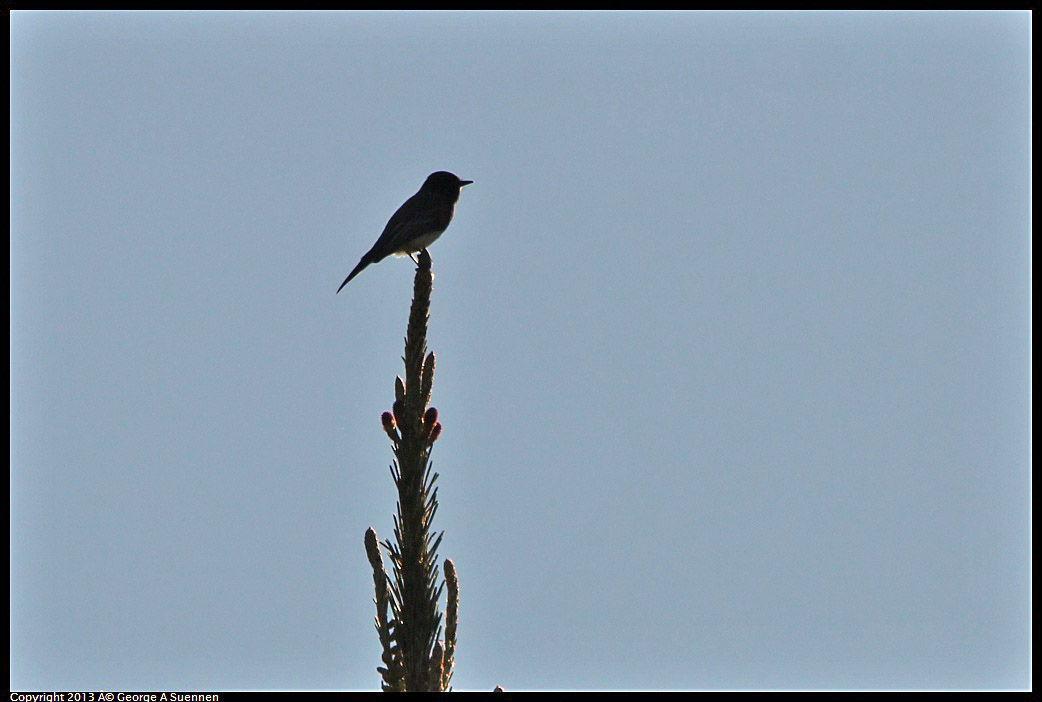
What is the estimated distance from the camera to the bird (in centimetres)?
1099

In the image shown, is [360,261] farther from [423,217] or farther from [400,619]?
[400,619]

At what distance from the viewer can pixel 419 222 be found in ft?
36.8

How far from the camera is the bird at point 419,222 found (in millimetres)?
10992

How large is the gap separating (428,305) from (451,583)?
1374 millimetres

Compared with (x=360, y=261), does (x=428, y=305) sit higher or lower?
lower

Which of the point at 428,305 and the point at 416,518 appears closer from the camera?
the point at 416,518

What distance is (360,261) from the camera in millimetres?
10992
